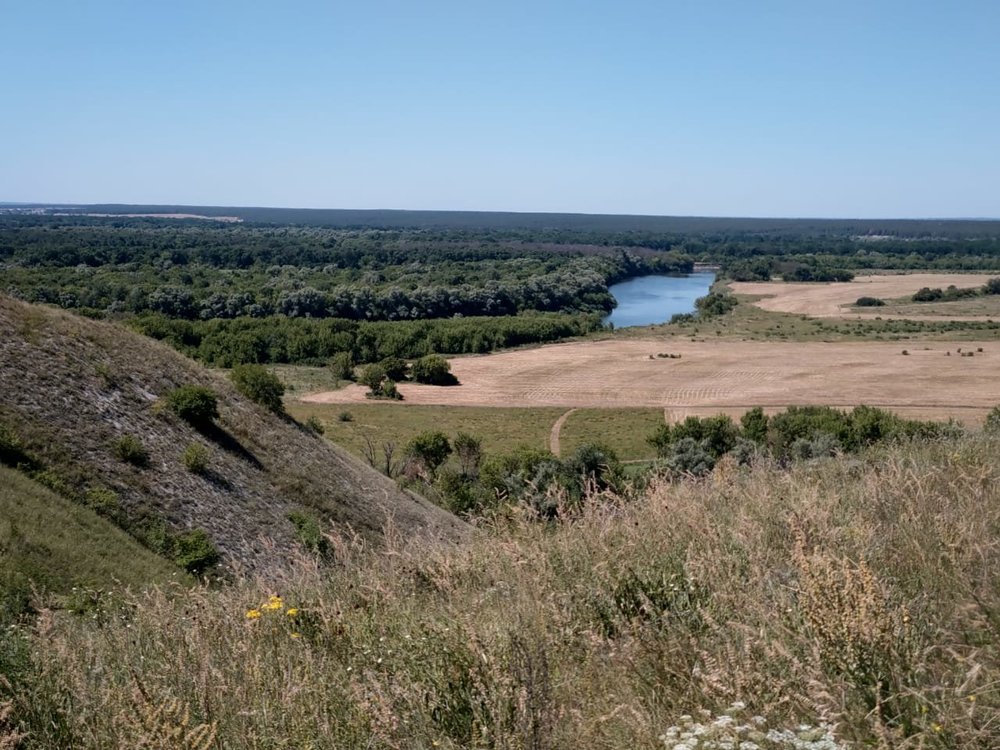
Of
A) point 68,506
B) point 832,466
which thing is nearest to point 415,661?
point 832,466

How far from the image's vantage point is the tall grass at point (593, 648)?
9.09ft

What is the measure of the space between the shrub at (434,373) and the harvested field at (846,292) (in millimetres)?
56547

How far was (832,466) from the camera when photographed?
24.6 ft

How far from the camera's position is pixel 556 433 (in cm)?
4997

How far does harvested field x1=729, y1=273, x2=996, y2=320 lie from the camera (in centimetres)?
10173

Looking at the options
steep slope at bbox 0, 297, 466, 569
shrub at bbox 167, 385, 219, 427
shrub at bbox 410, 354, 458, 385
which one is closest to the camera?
steep slope at bbox 0, 297, 466, 569

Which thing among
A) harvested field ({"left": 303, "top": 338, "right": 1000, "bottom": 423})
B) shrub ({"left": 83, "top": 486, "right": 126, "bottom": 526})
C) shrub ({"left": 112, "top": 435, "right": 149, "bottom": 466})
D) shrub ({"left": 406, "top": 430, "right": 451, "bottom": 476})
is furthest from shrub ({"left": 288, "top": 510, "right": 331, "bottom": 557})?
harvested field ({"left": 303, "top": 338, "right": 1000, "bottom": 423})

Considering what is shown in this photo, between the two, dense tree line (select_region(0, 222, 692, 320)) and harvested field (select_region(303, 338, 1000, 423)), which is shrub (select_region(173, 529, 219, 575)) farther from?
dense tree line (select_region(0, 222, 692, 320))

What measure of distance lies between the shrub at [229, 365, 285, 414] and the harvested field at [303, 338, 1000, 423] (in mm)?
32353

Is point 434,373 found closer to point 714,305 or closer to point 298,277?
point 714,305

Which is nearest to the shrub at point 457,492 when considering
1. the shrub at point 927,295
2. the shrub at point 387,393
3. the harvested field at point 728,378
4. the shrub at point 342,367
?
the harvested field at point 728,378

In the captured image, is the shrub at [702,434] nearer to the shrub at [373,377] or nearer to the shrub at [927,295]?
the shrub at [373,377]

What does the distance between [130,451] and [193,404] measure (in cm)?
315

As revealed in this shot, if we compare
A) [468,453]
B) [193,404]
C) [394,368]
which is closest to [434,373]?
[394,368]
